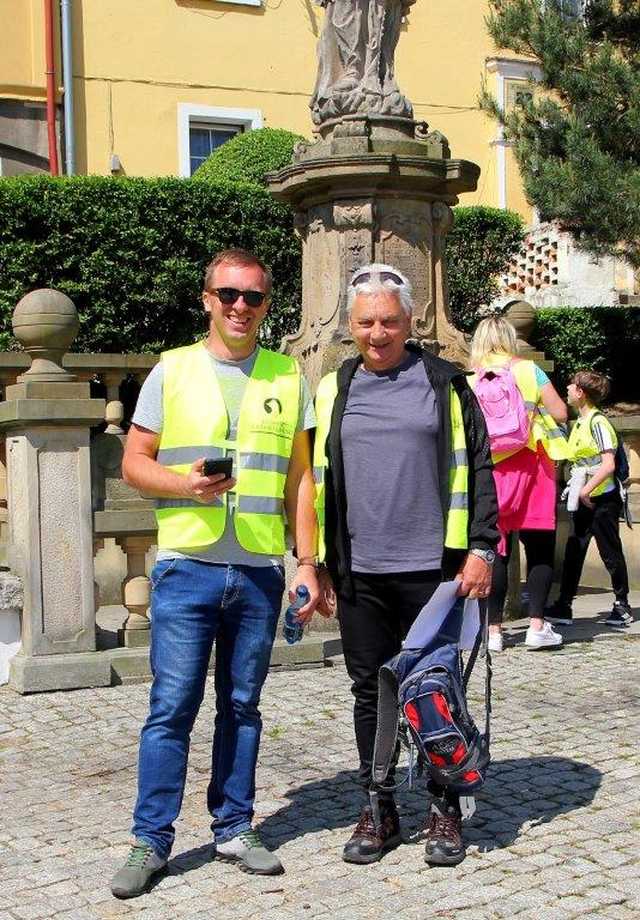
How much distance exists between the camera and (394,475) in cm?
432

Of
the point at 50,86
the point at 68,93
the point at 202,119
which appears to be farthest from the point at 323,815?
the point at 202,119

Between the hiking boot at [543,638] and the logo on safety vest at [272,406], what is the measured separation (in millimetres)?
3669

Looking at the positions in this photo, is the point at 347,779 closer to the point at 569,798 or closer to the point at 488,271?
the point at 569,798

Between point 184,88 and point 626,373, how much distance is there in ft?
26.2

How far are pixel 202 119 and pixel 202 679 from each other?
16.8 meters

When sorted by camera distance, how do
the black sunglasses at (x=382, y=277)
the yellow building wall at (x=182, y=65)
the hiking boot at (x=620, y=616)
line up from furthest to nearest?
the yellow building wall at (x=182, y=65), the hiking boot at (x=620, y=616), the black sunglasses at (x=382, y=277)

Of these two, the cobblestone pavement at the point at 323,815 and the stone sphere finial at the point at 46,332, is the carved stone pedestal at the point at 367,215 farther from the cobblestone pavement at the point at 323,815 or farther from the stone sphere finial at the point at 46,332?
the cobblestone pavement at the point at 323,815

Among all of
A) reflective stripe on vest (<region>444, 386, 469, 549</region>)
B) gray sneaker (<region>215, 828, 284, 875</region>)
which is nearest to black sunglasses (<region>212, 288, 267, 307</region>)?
reflective stripe on vest (<region>444, 386, 469, 549</region>)

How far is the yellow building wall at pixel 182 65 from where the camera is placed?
19.0 meters

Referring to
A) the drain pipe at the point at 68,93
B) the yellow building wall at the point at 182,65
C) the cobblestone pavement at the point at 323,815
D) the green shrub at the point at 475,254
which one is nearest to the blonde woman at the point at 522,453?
the cobblestone pavement at the point at 323,815

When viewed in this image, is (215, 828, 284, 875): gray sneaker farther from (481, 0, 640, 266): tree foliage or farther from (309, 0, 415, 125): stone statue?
(481, 0, 640, 266): tree foliage

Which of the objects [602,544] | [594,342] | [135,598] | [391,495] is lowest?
[135,598]

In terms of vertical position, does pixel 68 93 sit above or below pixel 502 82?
below

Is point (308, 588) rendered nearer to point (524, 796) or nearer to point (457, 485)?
point (457, 485)
